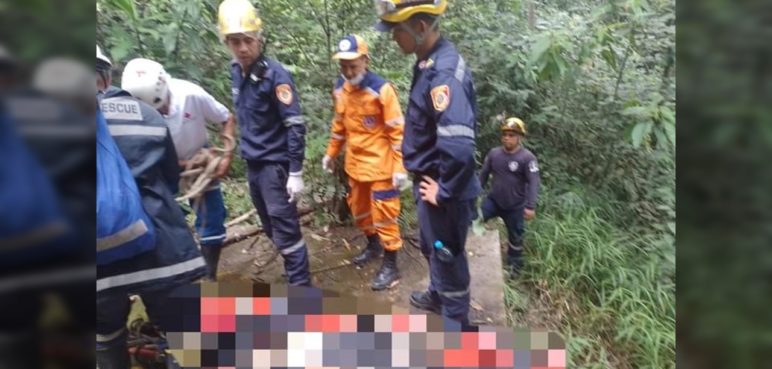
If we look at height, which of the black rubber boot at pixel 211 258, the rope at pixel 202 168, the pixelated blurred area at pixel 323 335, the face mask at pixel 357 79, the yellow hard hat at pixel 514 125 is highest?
the face mask at pixel 357 79

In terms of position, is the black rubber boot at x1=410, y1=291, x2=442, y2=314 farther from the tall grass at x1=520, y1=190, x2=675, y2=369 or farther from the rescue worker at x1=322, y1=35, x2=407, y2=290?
the tall grass at x1=520, y1=190, x2=675, y2=369

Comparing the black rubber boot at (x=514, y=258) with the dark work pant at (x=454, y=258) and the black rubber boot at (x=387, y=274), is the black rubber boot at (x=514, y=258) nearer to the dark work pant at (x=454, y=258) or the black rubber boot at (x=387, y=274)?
the dark work pant at (x=454, y=258)

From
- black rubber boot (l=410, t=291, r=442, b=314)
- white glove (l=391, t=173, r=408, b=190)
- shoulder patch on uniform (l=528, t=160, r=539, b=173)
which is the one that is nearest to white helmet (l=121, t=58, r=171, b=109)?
white glove (l=391, t=173, r=408, b=190)

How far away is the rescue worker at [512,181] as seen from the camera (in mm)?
1769

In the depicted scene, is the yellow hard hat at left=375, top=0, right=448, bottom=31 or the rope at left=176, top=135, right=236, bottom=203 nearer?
the yellow hard hat at left=375, top=0, right=448, bottom=31

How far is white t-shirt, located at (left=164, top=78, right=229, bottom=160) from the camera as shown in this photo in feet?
6.10

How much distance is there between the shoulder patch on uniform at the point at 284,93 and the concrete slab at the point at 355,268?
369 millimetres

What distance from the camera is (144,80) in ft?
6.06

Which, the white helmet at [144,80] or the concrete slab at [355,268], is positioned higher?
the white helmet at [144,80]

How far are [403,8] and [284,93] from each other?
0.40m

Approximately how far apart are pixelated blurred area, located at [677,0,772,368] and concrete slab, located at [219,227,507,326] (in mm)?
516

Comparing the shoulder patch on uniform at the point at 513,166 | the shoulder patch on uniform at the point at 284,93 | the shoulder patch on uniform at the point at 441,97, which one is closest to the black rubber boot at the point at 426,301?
the shoulder patch on uniform at the point at 513,166

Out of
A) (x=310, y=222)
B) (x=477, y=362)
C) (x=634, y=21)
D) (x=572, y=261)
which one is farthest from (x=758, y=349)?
(x=310, y=222)

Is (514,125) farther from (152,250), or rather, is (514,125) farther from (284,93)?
(152,250)
